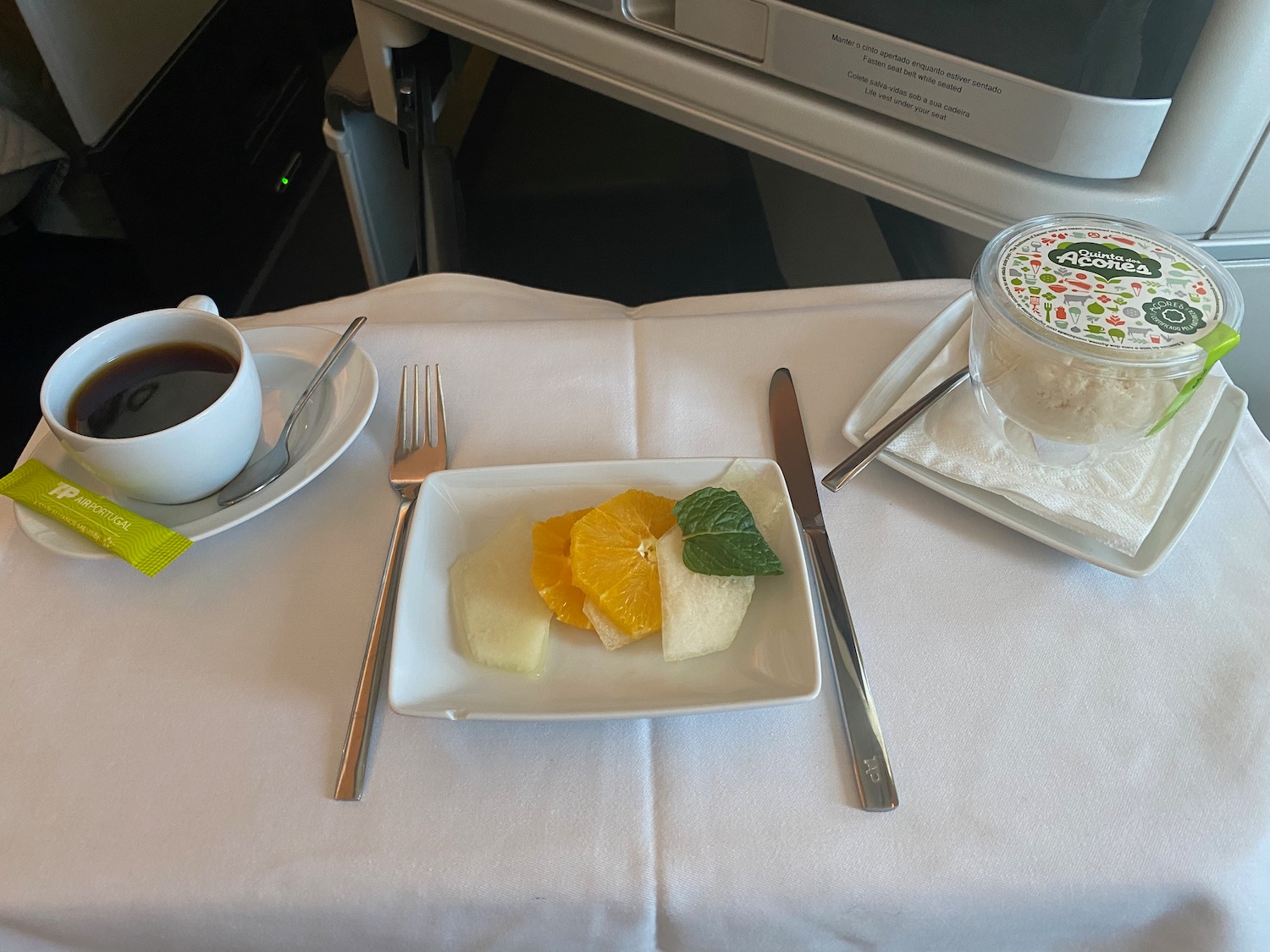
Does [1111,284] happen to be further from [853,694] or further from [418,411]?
[418,411]

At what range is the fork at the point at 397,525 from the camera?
0.39 m

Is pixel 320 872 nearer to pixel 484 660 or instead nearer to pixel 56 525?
pixel 484 660

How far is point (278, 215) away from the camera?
5.13 feet

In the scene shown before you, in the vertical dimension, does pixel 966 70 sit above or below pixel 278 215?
above

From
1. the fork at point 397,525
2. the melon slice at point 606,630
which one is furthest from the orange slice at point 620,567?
the fork at point 397,525

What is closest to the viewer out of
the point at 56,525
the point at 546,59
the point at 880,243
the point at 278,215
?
the point at 56,525

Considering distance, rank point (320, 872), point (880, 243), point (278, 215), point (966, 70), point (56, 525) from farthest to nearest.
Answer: point (278, 215)
point (880, 243)
point (966, 70)
point (56, 525)
point (320, 872)

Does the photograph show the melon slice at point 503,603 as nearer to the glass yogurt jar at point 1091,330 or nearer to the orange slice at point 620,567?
the orange slice at point 620,567

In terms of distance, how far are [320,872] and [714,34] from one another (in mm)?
632

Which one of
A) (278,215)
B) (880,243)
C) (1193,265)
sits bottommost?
(278,215)

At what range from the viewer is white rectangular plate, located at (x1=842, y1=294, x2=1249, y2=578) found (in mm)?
452

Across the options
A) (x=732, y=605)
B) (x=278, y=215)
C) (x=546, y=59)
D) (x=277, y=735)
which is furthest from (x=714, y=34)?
(x=278, y=215)

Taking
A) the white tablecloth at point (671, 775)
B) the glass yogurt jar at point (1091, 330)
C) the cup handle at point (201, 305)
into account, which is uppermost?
the glass yogurt jar at point (1091, 330)

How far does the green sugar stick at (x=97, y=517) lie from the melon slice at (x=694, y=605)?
255mm
